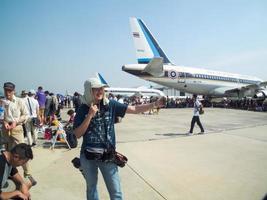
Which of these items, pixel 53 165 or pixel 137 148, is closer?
pixel 53 165

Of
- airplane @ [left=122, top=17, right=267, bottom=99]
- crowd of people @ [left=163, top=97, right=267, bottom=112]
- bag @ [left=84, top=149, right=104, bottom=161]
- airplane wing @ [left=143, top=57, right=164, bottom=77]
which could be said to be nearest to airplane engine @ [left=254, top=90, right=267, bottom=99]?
airplane @ [left=122, top=17, right=267, bottom=99]

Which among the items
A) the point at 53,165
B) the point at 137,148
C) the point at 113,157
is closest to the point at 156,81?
the point at 137,148

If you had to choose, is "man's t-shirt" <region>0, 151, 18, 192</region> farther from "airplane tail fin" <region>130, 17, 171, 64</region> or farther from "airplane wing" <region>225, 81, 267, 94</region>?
"airplane wing" <region>225, 81, 267, 94</region>

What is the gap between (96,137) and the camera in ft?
9.25

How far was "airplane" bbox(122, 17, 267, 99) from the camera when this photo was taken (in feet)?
76.3

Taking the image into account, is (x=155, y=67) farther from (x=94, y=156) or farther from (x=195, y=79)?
(x=94, y=156)

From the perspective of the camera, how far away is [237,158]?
612 centimetres

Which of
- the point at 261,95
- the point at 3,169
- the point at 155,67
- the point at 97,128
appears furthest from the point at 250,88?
the point at 3,169

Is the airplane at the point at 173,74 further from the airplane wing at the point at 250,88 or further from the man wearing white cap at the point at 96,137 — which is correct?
the man wearing white cap at the point at 96,137

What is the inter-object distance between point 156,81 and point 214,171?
1968cm

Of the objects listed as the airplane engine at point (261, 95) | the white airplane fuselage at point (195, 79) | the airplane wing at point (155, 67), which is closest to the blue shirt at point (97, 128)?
the airplane wing at point (155, 67)

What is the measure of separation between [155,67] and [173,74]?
3.41m

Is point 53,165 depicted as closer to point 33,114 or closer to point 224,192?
point 33,114

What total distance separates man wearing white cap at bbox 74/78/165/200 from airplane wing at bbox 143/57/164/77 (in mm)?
18794
